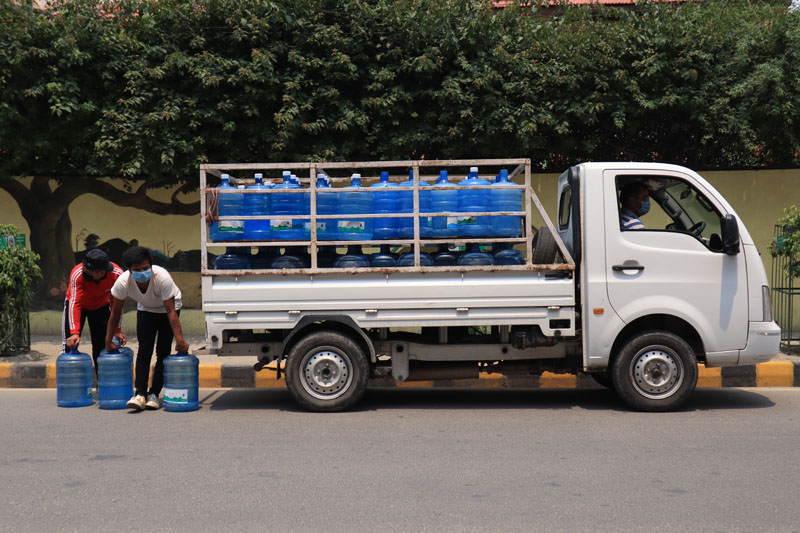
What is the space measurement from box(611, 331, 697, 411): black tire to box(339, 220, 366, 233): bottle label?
255cm

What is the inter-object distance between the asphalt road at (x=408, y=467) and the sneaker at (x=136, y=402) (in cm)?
13

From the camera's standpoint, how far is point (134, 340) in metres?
10.8

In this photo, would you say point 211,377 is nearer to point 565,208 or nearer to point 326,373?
point 326,373

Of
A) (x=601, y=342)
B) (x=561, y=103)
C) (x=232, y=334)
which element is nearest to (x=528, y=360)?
(x=601, y=342)

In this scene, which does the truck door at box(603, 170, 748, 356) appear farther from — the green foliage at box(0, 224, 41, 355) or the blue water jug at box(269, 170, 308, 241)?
the green foliage at box(0, 224, 41, 355)

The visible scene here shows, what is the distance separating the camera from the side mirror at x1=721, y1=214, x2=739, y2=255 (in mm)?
6316

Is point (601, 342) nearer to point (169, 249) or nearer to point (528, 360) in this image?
point (528, 360)

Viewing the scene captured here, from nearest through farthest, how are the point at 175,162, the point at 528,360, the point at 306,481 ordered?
the point at 306,481 < the point at 528,360 < the point at 175,162

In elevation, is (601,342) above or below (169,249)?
below

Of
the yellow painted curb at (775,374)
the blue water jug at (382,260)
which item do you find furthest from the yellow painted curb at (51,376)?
the yellow painted curb at (775,374)

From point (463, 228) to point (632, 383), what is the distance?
2.01m

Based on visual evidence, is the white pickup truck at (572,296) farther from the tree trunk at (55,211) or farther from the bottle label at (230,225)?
the tree trunk at (55,211)

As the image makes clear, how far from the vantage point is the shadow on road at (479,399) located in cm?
690

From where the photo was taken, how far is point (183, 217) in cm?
1102
